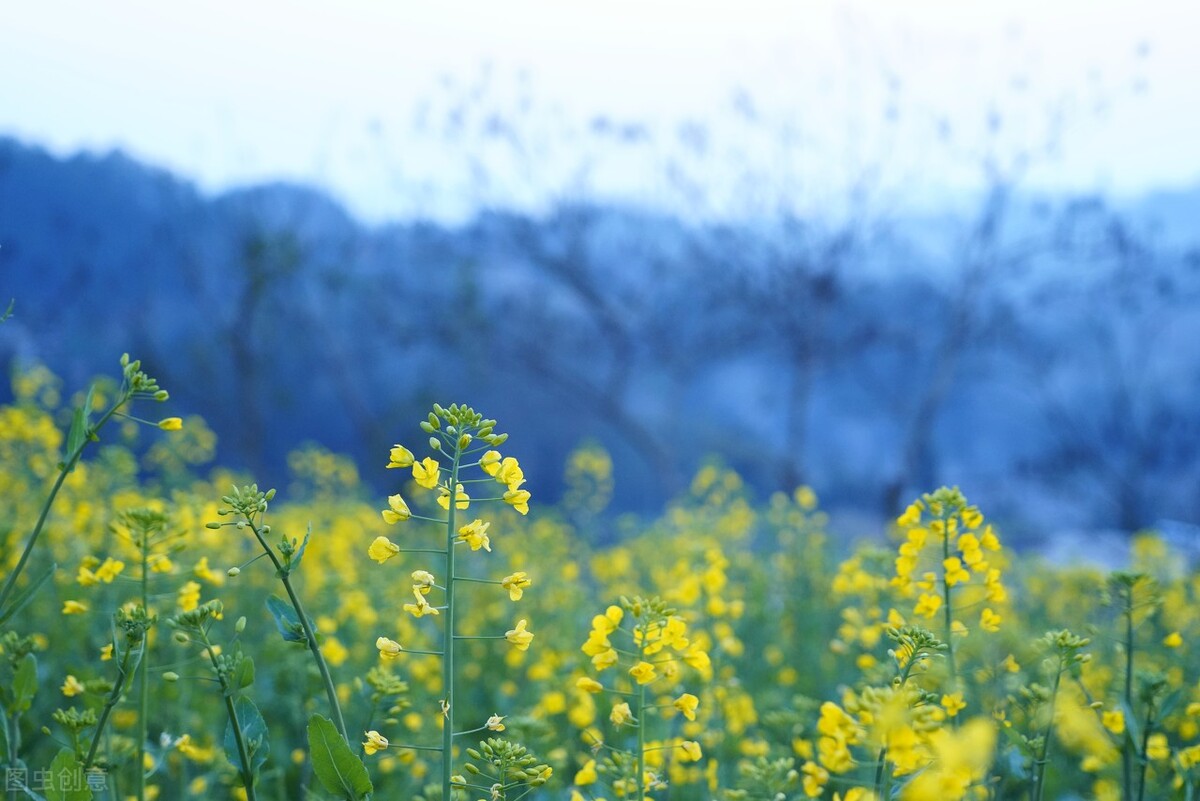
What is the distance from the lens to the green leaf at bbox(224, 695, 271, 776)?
157 centimetres

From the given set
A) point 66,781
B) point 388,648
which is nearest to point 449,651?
point 388,648

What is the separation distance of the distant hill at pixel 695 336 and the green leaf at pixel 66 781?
10.9 m

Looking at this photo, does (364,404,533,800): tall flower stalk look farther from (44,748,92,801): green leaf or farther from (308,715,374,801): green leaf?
(44,748,92,801): green leaf

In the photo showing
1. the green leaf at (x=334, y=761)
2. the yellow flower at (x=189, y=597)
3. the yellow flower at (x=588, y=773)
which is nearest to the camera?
the green leaf at (x=334, y=761)

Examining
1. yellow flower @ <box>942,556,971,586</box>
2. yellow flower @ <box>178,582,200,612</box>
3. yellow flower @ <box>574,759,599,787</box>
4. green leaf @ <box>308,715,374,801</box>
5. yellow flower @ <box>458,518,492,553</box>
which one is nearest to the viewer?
green leaf @ <box>308,715,374,801</box>

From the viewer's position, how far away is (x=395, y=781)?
3.16 meters

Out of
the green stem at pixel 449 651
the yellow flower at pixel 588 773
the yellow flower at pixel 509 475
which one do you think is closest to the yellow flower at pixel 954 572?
the yellow flower at pixel 588 773

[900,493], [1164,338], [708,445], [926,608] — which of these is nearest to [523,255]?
[708,445]

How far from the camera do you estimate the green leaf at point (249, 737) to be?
5.14ft

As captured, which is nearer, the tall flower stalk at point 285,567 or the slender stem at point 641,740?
the tall flower stalk at point 285,567

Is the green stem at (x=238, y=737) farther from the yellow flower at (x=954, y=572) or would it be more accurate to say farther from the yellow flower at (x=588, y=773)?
the yellow flower at (x=954, y=572)

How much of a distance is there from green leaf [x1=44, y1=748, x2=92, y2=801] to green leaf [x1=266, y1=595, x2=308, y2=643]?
0.48 m

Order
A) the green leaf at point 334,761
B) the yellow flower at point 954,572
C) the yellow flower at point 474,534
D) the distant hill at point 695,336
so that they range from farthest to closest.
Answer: the distant hill at point 695,336 < the yellow flower at point 954,572 < the yellow flower at point 474,534 < the green leaf at point 334,761

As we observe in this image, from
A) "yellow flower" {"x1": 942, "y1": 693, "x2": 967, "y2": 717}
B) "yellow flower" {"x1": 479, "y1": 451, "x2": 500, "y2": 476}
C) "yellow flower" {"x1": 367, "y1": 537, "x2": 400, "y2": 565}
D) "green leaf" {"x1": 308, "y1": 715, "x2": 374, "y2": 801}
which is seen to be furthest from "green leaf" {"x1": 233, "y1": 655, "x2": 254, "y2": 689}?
"yellow flower" {"x1": 942, "y1": 693, "x2": 967, "y2": 717}
